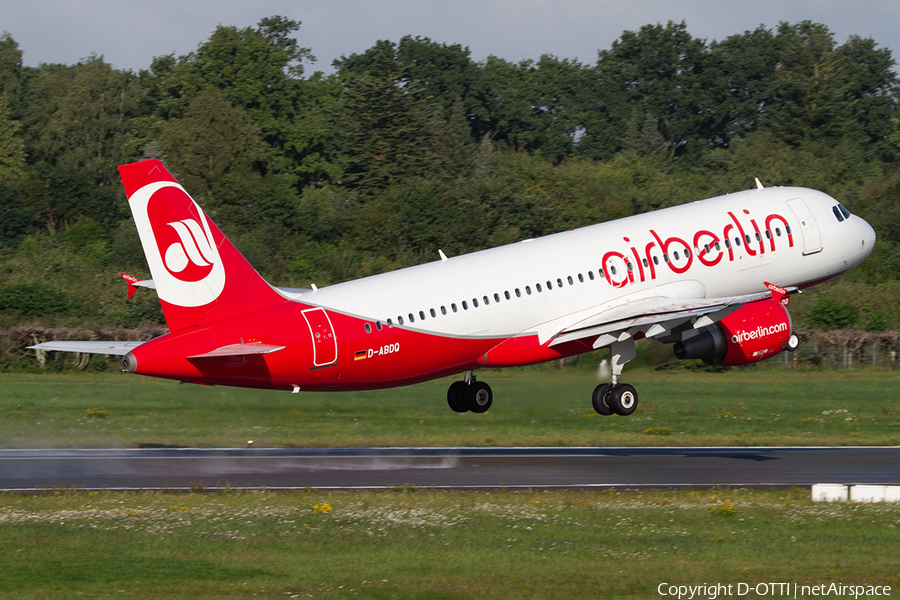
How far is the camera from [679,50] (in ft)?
534

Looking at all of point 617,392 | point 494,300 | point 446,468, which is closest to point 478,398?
point 446,468

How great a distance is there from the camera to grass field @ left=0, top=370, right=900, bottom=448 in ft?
139

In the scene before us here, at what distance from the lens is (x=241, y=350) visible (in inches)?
Answer: 1324

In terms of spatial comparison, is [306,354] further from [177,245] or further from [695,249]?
[695,249]

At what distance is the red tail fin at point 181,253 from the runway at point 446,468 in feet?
17.5

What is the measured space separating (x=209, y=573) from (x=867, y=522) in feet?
52.7

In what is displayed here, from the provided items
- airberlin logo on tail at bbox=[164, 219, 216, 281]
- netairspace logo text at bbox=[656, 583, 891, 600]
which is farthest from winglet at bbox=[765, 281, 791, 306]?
airberlin logo on tail at bbox=[164, 219, 216, 281]

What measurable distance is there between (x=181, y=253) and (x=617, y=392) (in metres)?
16.2

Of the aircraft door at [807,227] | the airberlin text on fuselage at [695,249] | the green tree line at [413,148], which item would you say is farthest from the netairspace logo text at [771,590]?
the green tree line at [413,148]

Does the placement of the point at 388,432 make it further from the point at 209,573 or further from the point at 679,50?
the point at 679,50

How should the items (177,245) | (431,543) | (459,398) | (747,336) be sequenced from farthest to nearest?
(459,398)
(747,336)
(177,245)
(431,543)

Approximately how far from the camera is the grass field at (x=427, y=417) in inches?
1663

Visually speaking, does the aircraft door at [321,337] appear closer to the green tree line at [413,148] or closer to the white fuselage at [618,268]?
the white fuselage at [618,268]

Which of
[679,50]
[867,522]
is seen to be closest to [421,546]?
[867,522]
